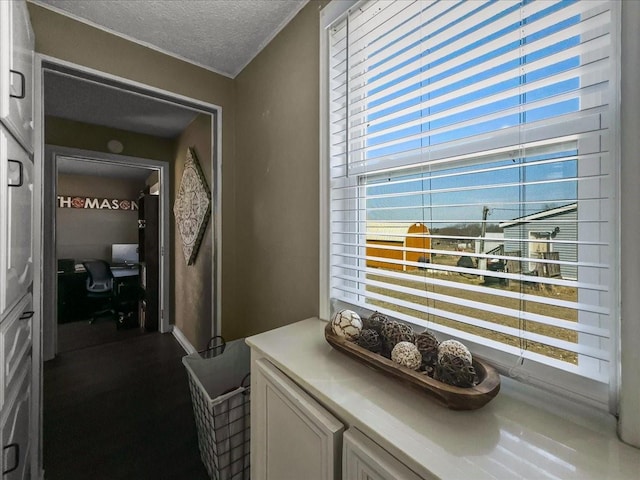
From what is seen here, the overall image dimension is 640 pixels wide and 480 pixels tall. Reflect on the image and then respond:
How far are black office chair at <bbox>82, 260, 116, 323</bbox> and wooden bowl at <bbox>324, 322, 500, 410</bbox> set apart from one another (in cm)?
438

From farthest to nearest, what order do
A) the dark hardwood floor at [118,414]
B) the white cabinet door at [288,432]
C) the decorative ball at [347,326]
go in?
the dark hardwood floor at [118,414] < the decorative ball at [347,326] < the white cabinet door at [288,432]

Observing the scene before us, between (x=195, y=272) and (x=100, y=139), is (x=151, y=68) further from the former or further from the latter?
(x=195, y=272)

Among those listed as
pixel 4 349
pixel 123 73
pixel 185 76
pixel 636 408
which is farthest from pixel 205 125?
pixel 636 408

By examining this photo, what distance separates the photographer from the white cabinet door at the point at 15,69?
0.82m

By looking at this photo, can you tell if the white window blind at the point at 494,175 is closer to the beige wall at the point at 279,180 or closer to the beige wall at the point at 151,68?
the beige wall at the point at 279,180

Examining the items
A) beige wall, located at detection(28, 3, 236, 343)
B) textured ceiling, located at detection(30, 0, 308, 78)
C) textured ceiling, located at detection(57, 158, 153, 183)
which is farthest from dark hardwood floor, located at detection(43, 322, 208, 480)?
textured ceiling, located at detection(30, 0, 308, 78)

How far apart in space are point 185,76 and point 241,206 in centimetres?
93

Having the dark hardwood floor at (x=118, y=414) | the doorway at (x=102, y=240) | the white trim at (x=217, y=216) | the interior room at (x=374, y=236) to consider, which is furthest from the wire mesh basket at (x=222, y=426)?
the doorway at (x=102, y=240)

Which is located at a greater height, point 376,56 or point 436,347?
point 376,56

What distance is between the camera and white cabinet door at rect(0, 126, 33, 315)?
844 mm

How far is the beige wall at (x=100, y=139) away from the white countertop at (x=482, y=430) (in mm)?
3079

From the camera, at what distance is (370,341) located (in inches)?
35.3

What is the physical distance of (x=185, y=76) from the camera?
191 centimetres

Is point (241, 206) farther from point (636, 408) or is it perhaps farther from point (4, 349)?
point (636, 408)
